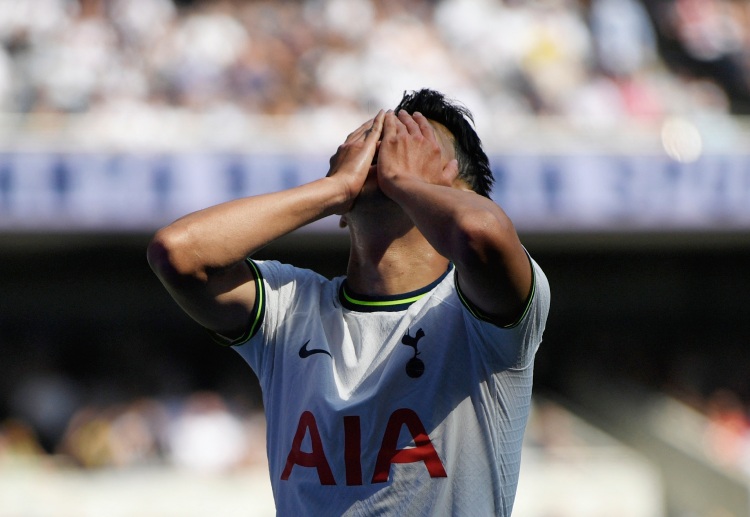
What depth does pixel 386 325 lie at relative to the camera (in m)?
2.62

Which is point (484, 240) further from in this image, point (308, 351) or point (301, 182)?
point (301, 182)

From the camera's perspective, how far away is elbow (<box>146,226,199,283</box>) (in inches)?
99.4

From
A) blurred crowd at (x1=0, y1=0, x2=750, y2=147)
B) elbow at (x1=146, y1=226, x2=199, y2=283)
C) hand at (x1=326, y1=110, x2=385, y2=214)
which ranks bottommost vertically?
blurred crowd at (x1=0, y1=0, x2=750, y2=147)

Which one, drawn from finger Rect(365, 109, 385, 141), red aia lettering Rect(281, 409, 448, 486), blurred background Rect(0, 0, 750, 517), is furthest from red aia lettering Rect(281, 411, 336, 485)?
blurred background Rect(0, 0, 750, 517)

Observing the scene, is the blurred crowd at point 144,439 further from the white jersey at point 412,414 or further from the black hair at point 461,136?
the white jersey at point 412,414

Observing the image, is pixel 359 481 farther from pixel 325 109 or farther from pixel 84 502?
pixel 325 109

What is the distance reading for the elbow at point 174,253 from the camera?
2525 millimetres

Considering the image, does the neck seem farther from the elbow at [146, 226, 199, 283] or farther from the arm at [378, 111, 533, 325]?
the elbow at [146, 226, 199, 283]

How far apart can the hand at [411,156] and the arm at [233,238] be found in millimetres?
54

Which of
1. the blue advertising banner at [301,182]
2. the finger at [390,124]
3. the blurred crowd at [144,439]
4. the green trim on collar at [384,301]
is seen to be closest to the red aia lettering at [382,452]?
the green trim on collar at [384,301]

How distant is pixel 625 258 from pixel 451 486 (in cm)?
1227

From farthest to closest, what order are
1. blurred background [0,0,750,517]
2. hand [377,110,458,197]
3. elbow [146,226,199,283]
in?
blurred background [0,0,750,517], hand [377,110,458,197], elbow [146,226,199,283]

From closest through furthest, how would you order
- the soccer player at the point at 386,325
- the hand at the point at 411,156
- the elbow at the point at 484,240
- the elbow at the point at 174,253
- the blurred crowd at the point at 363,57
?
the elbow at the point at 484,240, the soccer player at the point at 386,325, the elbow at the point at 174,253, the hand at the point at 411,156, the blurred crowd at the point at 363,57

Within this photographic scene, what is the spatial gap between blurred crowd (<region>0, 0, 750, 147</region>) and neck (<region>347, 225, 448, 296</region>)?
335 inches
